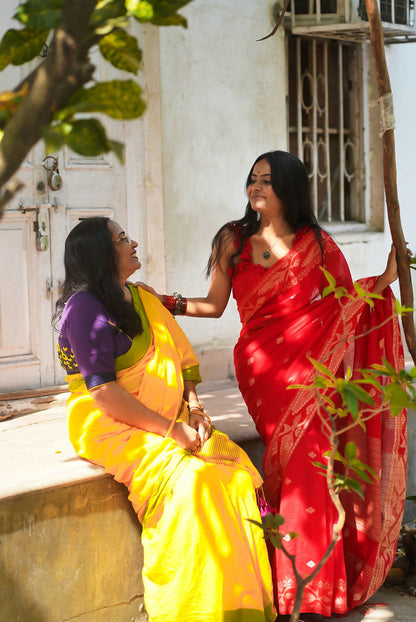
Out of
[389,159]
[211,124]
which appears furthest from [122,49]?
[211,124]

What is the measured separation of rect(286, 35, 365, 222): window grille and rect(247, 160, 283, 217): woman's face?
2.63m

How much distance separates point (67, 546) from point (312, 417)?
3.46 ft

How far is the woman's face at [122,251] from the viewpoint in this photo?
3.04m

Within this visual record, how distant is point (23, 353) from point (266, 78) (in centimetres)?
252

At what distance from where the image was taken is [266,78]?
219 inches

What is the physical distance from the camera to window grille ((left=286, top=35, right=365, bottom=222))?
5984 mm

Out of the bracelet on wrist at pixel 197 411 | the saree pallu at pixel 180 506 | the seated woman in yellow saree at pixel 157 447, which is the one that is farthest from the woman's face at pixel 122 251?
the bracelet on wrist at pixel 197 411

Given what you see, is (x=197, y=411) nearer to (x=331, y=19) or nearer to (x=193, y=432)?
(x=193, y=432)

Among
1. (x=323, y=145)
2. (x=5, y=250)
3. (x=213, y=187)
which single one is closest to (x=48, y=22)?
(x=5, y=250)

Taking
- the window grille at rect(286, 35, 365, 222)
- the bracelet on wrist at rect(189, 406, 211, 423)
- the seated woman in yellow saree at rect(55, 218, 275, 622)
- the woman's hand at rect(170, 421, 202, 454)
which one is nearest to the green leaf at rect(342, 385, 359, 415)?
the seated woman in yellow saree at rect(55, 218, 275, 622)

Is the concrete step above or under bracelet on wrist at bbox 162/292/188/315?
under

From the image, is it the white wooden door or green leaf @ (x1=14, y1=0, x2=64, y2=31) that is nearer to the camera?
green leaf @ (x1=14, y1=0, x2=64, y2=31)

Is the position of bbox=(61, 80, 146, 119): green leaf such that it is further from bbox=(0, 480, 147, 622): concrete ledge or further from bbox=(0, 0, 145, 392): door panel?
bbox=(0, 0, 145, 392): door panel

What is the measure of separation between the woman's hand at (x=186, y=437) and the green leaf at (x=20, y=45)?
6.75ft
